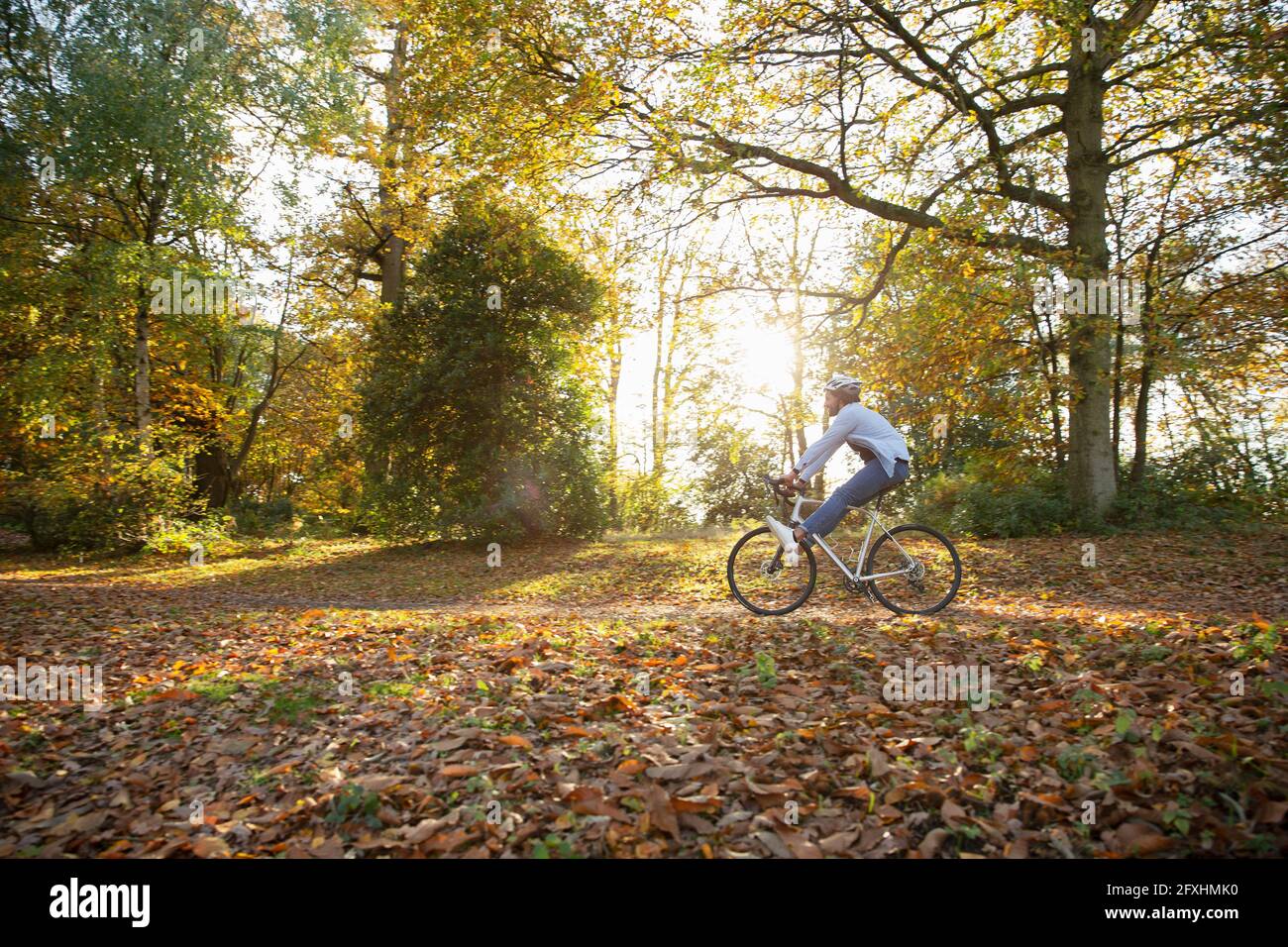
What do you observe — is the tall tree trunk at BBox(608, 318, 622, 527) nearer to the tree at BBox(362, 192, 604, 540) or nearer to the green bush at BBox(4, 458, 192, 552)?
the tree at BBox(362, 192, 604, 540)

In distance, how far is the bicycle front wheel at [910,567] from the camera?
749 centimetres

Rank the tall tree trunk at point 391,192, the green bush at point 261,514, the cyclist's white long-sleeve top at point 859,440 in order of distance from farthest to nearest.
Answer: the green bush at point 261,514 < the tall tree trunk at point 391,192 < the cyclist's white long-sleeve top at point 859,440

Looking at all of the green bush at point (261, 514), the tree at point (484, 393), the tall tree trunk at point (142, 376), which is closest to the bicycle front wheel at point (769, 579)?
the tree at point (484, 393)

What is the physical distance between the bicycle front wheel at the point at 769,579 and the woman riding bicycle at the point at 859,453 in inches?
10.6

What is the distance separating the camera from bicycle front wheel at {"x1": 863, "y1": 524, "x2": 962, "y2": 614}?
7.49 meters

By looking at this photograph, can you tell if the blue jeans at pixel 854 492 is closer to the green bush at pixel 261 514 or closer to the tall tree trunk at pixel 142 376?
the tall tree trunk at pixel 142 376

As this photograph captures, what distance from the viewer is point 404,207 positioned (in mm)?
19406

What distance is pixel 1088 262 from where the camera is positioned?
12.0 meters

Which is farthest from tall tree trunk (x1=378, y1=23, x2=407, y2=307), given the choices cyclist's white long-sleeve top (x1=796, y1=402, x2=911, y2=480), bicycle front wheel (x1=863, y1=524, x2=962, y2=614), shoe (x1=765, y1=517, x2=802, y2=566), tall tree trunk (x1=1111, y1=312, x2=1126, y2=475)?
tall tree trunk (x1=1111, y1=312, x2=1126, y2=475)

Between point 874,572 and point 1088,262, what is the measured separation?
7.92 meters

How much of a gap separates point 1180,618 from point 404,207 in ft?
61.9

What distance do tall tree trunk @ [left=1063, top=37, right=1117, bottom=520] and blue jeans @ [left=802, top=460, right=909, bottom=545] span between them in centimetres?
715

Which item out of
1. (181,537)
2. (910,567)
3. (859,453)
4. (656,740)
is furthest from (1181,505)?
(181,537)
